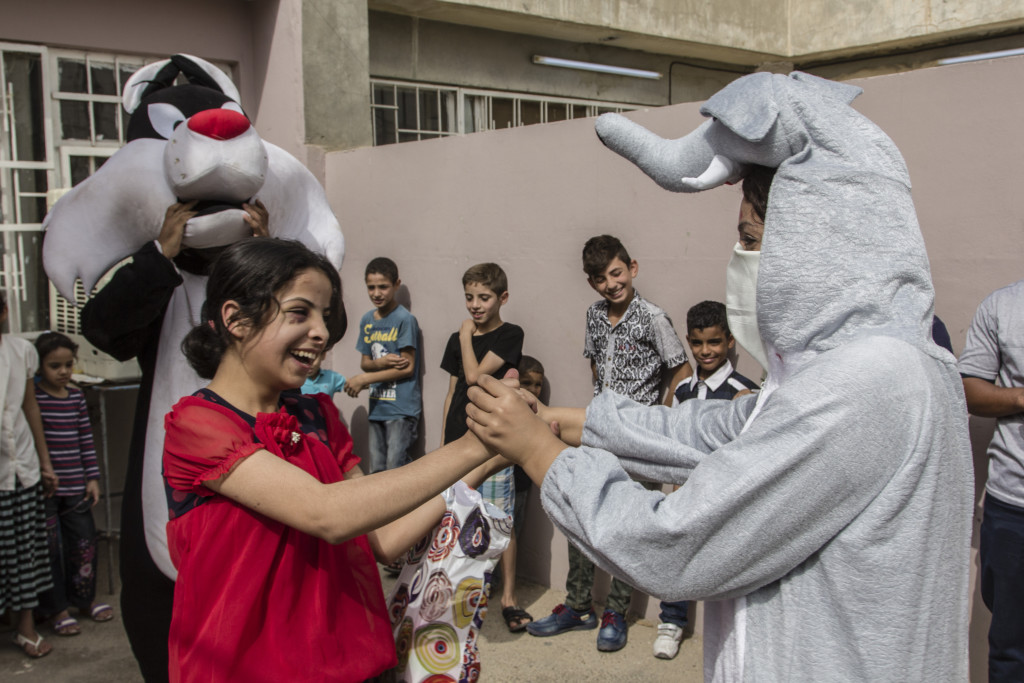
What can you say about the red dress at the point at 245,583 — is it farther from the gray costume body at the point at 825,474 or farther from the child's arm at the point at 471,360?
the child's arm at the point at 471,360

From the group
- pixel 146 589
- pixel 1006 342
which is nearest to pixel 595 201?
pixel 1006 342

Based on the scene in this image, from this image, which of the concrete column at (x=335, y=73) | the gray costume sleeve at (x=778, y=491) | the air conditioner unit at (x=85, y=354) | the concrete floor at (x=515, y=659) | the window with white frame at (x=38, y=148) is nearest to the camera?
the gray costume sleeve at (x=778, y=491)

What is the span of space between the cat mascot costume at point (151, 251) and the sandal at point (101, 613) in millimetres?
2587

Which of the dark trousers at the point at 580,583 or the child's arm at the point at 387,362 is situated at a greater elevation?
the child's arm at the point at 387,362

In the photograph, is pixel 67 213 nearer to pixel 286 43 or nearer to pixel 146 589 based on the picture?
pixel 146 589

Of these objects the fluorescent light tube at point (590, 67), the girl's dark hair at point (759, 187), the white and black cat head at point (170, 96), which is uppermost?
the fluorescent light tube at point (590, 67)

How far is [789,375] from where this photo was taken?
4.61ft

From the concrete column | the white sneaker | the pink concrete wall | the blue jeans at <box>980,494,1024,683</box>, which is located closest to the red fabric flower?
the blue jeans at <box>980,494,1024,683</box>

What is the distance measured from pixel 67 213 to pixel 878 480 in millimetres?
2466

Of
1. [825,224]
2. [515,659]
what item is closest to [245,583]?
[825,224]

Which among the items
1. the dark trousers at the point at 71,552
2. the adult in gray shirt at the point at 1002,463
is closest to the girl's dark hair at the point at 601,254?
the adult in gray shirt at the point at 1002,463

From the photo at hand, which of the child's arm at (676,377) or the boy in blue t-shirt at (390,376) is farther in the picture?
the boy in blue t-shirt at (390,376)

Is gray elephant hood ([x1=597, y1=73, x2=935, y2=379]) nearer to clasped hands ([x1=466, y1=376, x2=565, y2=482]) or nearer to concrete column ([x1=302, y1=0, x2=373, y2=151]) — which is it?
clasped hands ([x1=466, y1=376, x2=565, y2=482])

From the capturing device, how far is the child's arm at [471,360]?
4.55 m
